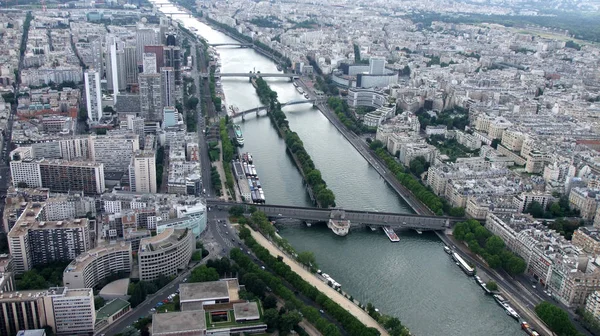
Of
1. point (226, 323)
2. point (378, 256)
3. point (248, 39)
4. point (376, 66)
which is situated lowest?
point (378, 256)

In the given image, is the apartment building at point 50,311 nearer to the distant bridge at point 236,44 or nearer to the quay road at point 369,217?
the quay road at point 369,217

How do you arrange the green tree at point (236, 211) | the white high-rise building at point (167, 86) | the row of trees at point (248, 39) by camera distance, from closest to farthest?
the green tree at point (236, 211) → the white high-rise building at point (167, 86) → the row of trees at point (248, 39)

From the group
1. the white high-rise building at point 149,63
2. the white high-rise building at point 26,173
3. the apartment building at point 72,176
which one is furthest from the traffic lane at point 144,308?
the white high-rise building at point 149,63

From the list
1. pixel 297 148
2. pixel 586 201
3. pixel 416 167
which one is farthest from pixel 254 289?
pixel 586 201

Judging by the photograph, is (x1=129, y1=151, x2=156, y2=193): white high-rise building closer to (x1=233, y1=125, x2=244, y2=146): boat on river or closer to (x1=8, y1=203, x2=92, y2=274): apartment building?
(x1=8, y1=203, x2=92, y2=274): apartment building

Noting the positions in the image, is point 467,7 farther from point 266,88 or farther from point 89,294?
point 89,294

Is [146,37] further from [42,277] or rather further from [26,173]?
[42,277]

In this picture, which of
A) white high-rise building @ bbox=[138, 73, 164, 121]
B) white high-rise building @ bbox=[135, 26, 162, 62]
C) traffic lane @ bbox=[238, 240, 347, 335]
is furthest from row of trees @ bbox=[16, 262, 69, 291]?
white high-rise building @ bbox=[135, 26, 162, 62]
